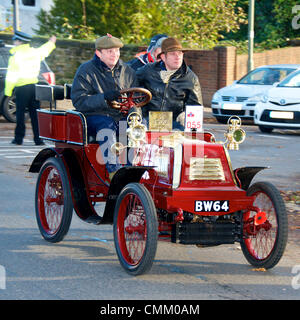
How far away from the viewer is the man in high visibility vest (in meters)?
14.7

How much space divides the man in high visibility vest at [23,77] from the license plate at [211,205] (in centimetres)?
886

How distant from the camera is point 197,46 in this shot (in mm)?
28391

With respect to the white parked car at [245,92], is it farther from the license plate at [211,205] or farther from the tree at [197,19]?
the license plate at [211,205]

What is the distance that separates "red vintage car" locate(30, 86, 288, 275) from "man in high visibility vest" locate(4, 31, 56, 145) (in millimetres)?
7711

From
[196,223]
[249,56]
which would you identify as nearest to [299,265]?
[196,223]

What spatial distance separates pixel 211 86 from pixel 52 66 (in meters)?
6.24

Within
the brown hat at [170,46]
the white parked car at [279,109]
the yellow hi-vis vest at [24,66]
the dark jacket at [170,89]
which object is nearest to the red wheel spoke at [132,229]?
the dark jacket at [170,89]

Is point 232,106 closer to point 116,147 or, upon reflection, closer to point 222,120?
point 222,120

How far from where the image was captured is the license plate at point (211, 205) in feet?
20.4

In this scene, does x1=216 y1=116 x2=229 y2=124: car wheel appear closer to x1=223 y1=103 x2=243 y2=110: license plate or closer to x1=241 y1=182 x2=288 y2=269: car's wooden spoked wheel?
x1=223 y1=103 x2=243 y2=110: license plate

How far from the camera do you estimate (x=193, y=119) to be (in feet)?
23.7

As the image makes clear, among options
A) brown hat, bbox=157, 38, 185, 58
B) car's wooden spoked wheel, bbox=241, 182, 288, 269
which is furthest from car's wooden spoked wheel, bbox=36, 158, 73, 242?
car's wooden spoked wheel, bbox=241, 182, 288, 269

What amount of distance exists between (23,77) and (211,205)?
29.9ft
